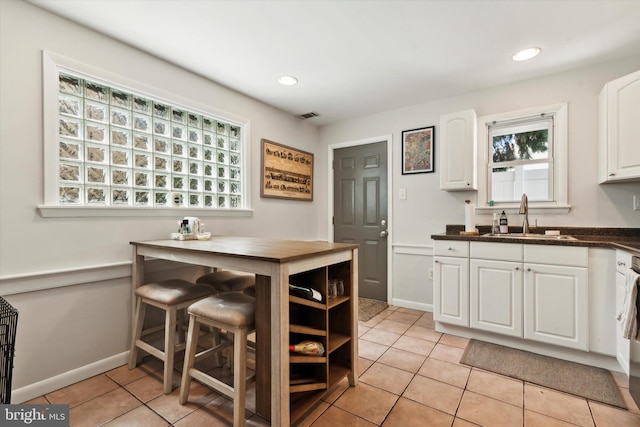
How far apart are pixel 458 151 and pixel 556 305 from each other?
147 centimetres

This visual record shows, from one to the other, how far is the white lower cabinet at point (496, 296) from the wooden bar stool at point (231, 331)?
1.86 metres

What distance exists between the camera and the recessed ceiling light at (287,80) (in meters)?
2.65

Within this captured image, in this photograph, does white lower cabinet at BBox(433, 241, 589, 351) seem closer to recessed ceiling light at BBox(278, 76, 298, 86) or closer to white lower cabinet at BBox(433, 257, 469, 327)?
white lower cabinet at BBox(433, 257, 469, 327)

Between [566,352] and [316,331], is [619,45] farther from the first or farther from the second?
[316,331]

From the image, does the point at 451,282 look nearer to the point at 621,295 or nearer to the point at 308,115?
the point at 621,295

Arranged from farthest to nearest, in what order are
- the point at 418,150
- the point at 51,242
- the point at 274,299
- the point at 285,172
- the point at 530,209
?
the point at 285,172 < the point at 418,150 < the point at 530,209 < the point at 51,242 < the point at 274,299

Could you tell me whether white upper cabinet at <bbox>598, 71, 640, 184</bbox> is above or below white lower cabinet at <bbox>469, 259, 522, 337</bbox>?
above

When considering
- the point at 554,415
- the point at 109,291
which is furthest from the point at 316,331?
the point at 109,291

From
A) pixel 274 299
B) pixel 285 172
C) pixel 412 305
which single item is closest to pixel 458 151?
pixel 412 305

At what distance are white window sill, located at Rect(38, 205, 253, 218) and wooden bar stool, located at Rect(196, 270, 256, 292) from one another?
0.57 metres

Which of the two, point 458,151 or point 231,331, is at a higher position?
point 458,151

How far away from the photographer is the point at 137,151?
7.28ft

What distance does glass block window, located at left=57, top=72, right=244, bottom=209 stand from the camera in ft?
6.25

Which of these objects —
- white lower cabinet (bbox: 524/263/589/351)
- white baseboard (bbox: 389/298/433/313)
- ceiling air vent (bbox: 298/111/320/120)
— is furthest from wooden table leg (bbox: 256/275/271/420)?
ceiling air vent (bbox: 298/111/320/120)
